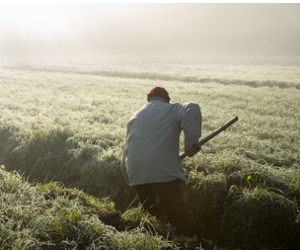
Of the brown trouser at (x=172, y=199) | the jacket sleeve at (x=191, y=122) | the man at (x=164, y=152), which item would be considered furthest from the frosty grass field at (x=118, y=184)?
the jacket sleeve at (x=191, y=122)

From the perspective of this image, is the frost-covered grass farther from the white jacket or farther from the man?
the white jacket

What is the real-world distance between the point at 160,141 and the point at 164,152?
0.16m

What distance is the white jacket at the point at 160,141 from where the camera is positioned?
3.29m

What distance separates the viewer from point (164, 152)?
3.32 m

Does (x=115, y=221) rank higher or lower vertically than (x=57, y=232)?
lower

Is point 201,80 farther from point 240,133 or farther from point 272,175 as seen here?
point 272,175

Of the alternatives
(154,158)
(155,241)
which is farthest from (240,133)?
(155,241)

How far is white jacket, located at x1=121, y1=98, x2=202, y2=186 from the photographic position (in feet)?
10.8

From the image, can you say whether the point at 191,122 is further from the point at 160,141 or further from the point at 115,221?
the point at 115,221

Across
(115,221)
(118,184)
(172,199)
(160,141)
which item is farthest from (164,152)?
(118,184)

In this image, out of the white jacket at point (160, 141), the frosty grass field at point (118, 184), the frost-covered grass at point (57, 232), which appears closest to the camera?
the frost-covered grass at point (57, 232)

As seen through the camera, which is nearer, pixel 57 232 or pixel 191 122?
pixel 57 232

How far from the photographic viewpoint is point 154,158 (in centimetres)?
329

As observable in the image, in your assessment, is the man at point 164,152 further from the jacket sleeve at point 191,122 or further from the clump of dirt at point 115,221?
the clump of dirt at point 115,221
